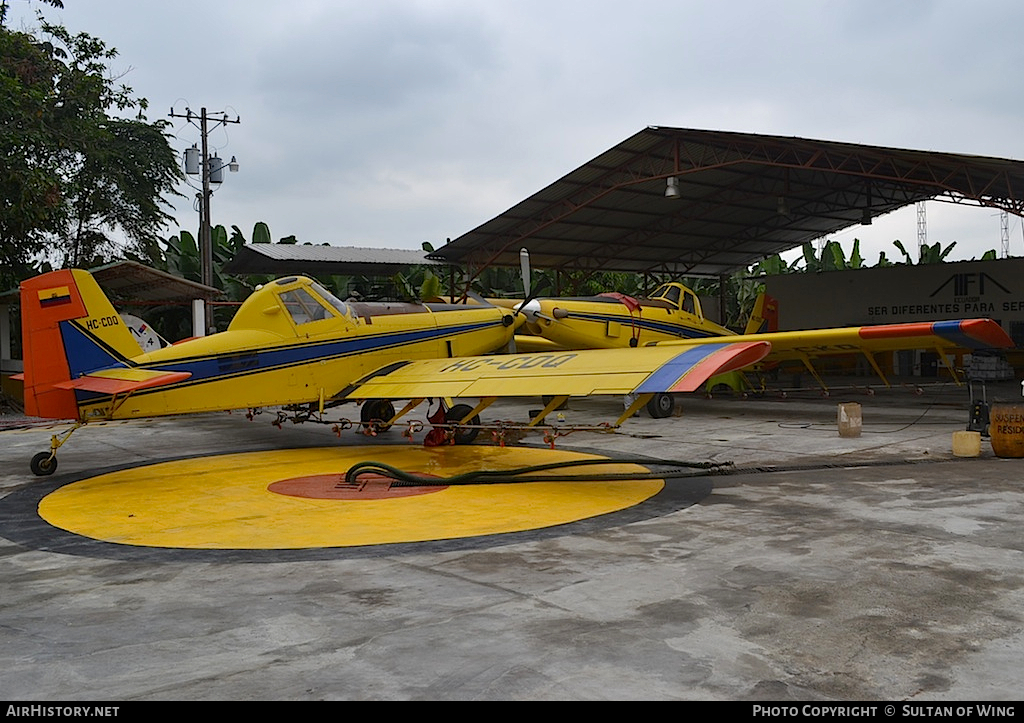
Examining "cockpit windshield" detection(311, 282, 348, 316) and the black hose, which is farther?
"cockpit windshield" detection(311, 282, 348, 316)

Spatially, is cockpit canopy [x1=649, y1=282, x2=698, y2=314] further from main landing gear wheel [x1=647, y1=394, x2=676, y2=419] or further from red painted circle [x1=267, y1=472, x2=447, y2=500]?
red painted circle [x1=267, y1=472, x2=447, y2=500]

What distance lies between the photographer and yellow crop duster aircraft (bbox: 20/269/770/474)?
30.9ft

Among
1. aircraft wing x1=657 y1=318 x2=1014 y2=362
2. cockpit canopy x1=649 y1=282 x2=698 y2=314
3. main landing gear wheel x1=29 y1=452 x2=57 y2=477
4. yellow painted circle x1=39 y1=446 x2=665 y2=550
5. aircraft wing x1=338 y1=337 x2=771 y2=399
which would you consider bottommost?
yellow painted circle x1=39 y1=446 x2=665 y2=550

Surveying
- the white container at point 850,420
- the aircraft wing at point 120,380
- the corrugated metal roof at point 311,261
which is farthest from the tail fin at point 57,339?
the corrugated metal roof at point 311,261

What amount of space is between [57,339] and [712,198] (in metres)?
21.2

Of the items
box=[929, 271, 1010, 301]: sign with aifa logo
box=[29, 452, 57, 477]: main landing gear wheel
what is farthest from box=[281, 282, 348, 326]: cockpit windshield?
box=[929, 271, 1010, 301]: sign with aifa logo

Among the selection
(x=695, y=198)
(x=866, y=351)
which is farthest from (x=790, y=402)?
(x=695, y=198)

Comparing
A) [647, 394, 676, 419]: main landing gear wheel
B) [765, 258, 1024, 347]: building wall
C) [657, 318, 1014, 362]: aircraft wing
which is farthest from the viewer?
[765, 258, 1024, 347]: building wall

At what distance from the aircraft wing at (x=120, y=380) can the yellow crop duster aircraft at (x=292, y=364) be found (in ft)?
0.07

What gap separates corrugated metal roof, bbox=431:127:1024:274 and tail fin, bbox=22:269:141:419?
14034 mm

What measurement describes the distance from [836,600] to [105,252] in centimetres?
3065

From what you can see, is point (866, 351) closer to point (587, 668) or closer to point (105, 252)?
point (587, 668)

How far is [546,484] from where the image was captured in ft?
32.5

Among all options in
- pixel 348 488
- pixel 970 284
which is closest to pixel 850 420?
pixel 348 488
